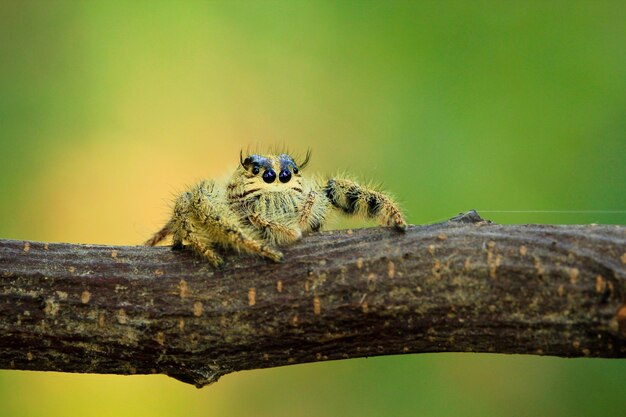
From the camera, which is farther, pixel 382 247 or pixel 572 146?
pixel 572 146

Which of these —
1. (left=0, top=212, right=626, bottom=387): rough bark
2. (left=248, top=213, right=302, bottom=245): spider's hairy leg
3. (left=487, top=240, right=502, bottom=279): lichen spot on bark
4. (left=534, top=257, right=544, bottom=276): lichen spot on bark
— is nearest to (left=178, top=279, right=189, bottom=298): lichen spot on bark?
(left=0, top=212, right=626, bottom=387): rough bark

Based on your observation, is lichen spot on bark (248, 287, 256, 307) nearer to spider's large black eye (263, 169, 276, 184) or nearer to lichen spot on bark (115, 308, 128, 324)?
lichen spot on bark (115, 308, 128, 324)

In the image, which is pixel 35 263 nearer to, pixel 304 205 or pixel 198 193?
pixel 198 193

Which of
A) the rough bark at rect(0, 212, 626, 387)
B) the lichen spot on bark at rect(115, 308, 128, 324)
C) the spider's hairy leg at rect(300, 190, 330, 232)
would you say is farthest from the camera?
the spider's hairy leg at rect(300, 190, 330, 232)

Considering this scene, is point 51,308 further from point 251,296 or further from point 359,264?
point 359,264

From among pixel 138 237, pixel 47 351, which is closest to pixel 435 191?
pixel 138 237

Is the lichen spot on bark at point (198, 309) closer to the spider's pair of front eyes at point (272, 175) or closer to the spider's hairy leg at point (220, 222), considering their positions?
the spider's hairy leg at point (220, 222)
